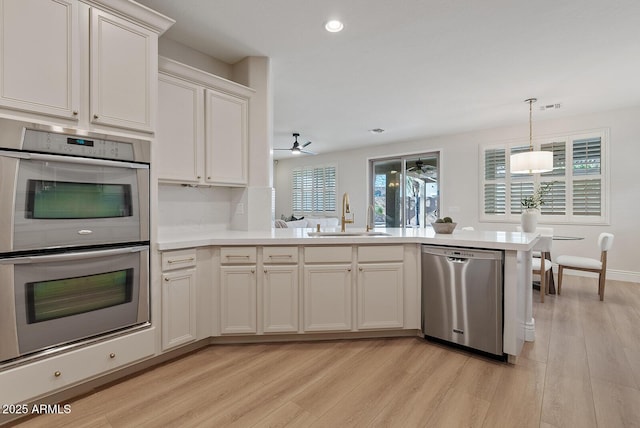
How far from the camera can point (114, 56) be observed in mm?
2016

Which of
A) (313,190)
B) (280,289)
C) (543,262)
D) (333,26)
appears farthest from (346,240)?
(313,190)

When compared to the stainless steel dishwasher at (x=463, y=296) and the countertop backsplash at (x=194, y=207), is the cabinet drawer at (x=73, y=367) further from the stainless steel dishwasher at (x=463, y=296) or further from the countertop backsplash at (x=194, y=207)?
the stainless steel dishwasher at (x=463, y=296)

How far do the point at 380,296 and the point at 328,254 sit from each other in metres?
0.59

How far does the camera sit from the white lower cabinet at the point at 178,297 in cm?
228

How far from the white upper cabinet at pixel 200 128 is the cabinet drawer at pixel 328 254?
110 centimetres

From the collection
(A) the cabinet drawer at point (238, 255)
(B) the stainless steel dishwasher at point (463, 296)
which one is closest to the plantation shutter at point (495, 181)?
(B) the stainless steel dishwasher at point (463, 296)

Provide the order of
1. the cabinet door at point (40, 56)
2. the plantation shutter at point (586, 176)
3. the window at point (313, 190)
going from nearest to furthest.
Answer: the cabinet door at point (40, 56)
the plantation shutter at point (586, 176)
the window at point (313, 190)

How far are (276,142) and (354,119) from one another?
243 centimetres

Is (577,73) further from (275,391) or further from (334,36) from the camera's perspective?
(275,391)

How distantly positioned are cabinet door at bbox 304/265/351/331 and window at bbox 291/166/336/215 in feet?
18.7

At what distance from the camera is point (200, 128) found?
2834 millimetres

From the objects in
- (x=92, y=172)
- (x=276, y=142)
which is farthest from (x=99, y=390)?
(x=276, y=142)

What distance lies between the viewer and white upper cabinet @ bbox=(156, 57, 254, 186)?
2.62 m

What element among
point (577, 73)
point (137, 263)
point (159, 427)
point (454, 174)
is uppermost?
point (577, 73)
